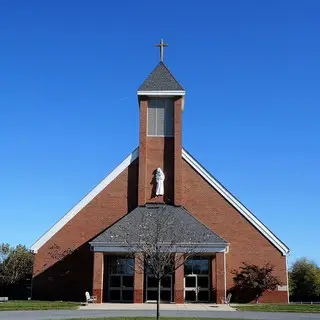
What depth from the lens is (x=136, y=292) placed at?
105ft

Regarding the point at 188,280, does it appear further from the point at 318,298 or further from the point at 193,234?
the point at 318,298

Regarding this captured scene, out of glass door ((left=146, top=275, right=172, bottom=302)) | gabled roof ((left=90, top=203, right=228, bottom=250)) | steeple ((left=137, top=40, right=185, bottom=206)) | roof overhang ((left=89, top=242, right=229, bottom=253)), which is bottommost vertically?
glass door ((left=146, top=275, right=172, bottom=302))

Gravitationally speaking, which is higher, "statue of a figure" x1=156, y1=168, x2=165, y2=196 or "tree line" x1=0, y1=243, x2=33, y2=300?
"statue of a figure" x1=156, y1=168, x2=165, y2=196

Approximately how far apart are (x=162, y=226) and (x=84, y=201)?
881 cm

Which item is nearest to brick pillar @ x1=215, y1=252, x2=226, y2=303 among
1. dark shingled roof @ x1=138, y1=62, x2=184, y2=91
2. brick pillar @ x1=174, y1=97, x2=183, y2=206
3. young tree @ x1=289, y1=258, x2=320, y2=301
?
brick pillar @ x1=174, y1=97, x2=183, y2=206

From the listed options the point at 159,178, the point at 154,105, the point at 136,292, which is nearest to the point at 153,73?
the point at 154,105

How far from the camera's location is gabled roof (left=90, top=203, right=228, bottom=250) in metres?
31.5

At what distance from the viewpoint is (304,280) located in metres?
59.5

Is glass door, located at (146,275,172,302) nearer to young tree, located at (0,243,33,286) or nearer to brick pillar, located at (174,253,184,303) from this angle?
brick pillar, located at (174,253,184,303)

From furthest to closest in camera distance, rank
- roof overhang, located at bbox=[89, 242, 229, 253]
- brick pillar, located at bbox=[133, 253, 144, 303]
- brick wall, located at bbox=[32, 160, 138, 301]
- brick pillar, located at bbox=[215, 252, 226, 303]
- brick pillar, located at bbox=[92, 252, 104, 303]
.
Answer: brick wall, located at bbox=[32, 160, 138, 301]
brick pillar, located at bbox=[215, 252, 226, 303]
brick pillar, located at bbox=[133, 253, 144, 303]
brick pillar, located at bbox=[92, 252, 104, 303]
roof overhang, located at bbox=[89, 242, 229, 253]

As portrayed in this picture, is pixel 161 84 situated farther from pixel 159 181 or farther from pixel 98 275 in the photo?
pixel 98 275

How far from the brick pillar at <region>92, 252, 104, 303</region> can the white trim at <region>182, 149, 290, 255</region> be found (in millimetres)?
9553

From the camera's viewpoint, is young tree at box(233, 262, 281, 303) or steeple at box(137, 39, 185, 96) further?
steeple at box(137, 39, 185, 96)

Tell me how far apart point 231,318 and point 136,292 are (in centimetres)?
1108
